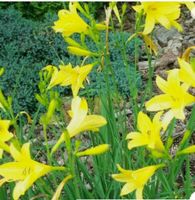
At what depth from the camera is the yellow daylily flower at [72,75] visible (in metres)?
2.10

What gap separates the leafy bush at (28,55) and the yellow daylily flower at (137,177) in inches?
82.7

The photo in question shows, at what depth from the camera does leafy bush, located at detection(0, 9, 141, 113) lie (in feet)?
13.1

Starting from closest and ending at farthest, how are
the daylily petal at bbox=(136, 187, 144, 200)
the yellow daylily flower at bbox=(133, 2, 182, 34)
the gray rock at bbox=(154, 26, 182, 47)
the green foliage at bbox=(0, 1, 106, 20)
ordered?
1. the daylily petal at bbox=(136, 187, 144, 200)
2. the yellow daylily flower at bbox=(133, 2, 182, 34)
3. the gray rock at bbox=(154, 26, 182, 47)
4. the green foliage at bbox=(0, 1, 106, 20)

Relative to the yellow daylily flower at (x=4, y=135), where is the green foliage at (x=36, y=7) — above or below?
below

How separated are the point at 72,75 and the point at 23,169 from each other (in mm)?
559

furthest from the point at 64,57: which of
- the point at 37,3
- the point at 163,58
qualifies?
the point at 37,3

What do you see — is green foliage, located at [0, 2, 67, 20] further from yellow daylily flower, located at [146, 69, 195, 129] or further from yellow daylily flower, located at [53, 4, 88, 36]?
yellow daylily flower, located at [146, 69, 195, 129]

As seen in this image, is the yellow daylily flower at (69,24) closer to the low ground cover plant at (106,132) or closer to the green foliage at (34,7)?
the low ground cover plant at (106,132)

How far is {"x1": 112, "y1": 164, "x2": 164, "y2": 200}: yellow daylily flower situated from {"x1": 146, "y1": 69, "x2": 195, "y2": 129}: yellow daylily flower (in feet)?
0.46

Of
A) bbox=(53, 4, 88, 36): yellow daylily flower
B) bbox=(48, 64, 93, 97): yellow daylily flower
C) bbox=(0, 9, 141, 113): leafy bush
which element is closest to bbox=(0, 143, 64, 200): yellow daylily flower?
bbox=(48, 64, 93, 97): yellow daylily flower

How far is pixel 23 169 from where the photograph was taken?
165cm

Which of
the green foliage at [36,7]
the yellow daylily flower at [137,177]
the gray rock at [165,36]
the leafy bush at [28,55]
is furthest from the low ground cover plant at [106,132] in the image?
the green foliage at [36,7]

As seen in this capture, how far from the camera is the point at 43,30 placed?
4.62m

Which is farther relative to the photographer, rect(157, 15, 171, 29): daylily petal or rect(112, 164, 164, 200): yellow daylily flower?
rect(157, 15, 171, 29): daylily petal
